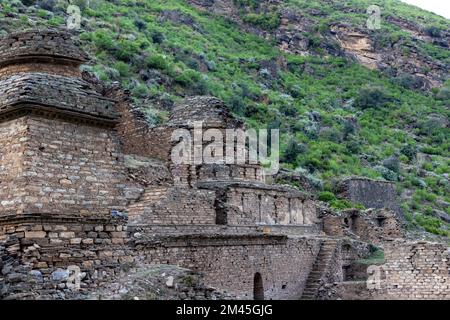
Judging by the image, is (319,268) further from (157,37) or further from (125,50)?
(157,37)

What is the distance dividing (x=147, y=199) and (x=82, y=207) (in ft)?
20.5

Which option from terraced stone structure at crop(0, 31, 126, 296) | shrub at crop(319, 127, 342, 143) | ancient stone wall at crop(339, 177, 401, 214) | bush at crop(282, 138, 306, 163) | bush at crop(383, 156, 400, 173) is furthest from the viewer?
shrub at crop(319, 127, 342, 143)

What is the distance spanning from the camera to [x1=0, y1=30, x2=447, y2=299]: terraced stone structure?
9414mm

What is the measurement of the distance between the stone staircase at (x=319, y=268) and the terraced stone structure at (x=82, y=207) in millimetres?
1354

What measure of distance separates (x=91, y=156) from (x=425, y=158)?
5088 centimetres

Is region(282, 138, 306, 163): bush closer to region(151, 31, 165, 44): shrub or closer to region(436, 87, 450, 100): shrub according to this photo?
region(151, 31, 165, 44): shrub

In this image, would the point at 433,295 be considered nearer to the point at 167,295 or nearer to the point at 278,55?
the point at 167,295

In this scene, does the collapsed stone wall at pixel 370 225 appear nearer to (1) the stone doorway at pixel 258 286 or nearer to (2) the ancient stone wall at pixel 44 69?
(1) the stone doorway at pixel 258 286

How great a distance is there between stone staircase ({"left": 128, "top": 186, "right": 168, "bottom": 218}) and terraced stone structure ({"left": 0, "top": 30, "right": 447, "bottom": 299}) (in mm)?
42

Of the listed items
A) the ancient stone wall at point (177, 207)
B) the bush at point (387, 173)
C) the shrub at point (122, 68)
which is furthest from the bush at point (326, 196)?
the ancient stone wall at point (177, 207)

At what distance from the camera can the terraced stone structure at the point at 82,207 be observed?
9.41m

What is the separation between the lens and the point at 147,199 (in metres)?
16.7

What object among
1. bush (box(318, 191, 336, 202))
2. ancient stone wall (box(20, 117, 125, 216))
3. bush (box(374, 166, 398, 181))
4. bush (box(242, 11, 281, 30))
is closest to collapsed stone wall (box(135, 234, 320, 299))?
ancient stone wall (box(20, 117, 125, 216))
